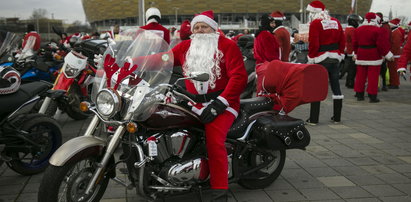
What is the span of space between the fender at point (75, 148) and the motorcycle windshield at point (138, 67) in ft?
1.11

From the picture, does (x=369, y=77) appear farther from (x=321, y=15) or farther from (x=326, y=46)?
(x=321, y=15)

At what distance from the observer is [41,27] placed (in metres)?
54.7

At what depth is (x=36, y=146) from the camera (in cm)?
504

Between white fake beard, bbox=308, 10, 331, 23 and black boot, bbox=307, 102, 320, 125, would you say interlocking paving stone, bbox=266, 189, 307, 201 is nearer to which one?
black boot, bbox=307, 102, 320, 125

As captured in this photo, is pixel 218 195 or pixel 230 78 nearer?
pixel 218 195

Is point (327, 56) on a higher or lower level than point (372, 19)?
lower

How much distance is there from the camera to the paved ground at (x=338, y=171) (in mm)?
4449

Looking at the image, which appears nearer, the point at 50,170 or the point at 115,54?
the point at 50,170

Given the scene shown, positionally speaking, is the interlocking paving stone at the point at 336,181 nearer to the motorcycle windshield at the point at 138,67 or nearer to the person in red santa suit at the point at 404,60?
the motorcycle windshield at the point at 138,67

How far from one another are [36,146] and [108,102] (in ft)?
6.74

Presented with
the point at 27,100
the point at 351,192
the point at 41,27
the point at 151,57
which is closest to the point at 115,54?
the point at 151,57

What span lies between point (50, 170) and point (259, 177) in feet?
6.75

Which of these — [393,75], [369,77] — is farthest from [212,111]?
[393,75]

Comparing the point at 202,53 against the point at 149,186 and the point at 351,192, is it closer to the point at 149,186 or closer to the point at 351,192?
the point at 149,186
